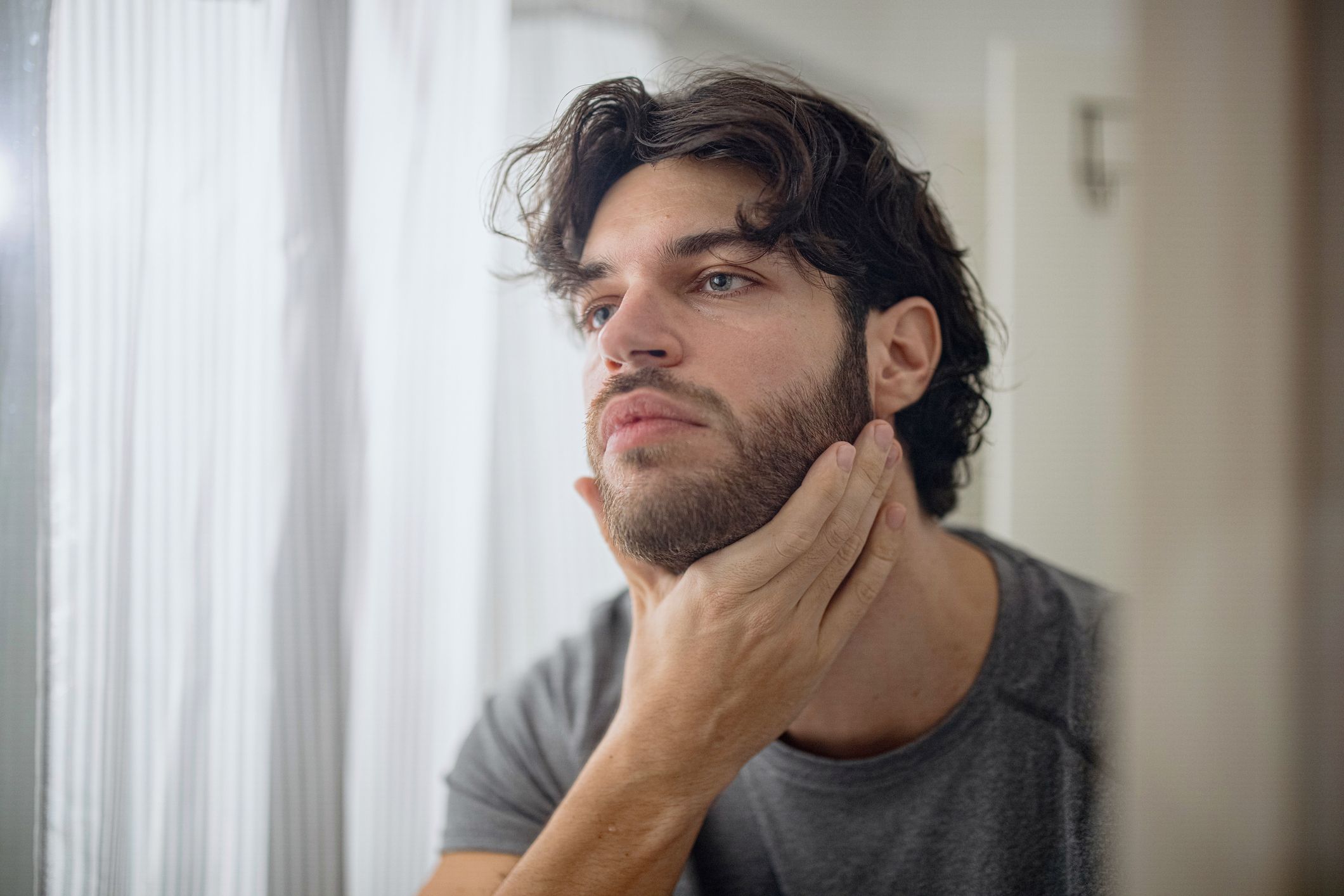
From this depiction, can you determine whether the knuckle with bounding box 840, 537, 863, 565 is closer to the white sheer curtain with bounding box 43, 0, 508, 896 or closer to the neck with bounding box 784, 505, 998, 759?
the neck with bounding box 784, 505, 998, 759

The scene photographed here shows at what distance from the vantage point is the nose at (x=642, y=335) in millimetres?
729

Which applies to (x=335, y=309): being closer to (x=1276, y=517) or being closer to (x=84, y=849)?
(x=84, y=849)

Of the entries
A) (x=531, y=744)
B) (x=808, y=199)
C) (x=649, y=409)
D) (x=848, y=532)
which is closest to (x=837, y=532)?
(x=848, y=532)

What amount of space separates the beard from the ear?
0.32ft

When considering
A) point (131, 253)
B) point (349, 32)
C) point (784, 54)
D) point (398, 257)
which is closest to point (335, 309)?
point (398, 257)

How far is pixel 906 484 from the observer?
2.87ft

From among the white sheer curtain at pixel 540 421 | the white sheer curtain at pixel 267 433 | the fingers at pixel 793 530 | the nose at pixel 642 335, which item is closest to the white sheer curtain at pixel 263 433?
the white sheer curtain at pixel 267 433

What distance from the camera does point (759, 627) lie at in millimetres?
727

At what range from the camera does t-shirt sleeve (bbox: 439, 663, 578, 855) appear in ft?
2.87

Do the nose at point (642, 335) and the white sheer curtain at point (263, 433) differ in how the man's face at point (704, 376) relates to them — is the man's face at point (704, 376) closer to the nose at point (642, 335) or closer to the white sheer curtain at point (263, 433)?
the nose at point (642, 335)

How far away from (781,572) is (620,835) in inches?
11.4

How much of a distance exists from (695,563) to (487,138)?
704mm

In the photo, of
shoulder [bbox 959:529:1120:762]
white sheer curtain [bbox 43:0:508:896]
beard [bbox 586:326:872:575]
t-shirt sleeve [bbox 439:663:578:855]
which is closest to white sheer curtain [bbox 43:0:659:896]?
white sheer curtain [bbox 43:0:508:896]

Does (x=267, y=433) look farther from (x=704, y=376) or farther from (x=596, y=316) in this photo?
(x=704, y=376)
